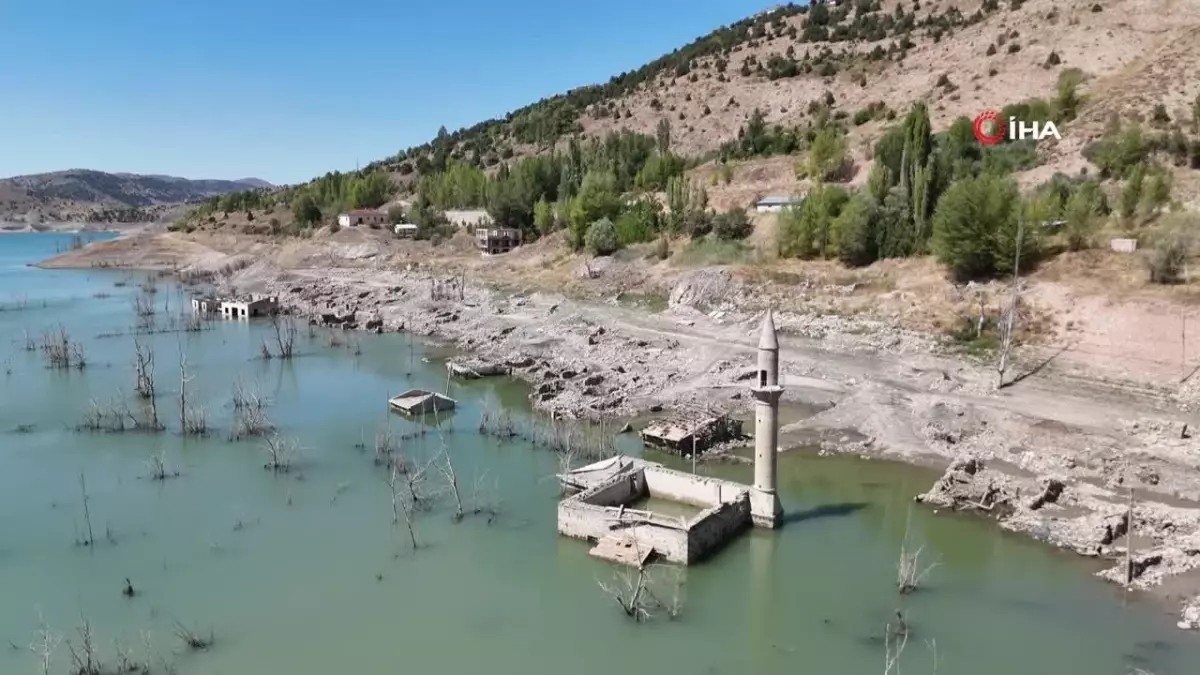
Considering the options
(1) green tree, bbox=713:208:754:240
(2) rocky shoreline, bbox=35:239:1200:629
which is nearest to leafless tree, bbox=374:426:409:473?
(2) rocky shoreline, bbox=35:239:1200:629

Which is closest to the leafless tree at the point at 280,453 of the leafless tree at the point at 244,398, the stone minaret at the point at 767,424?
the leafless tree at the point at 244,398

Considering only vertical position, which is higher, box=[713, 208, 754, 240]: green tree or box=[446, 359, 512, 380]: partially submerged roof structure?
box=[713, 208, 754, 240]: green tree

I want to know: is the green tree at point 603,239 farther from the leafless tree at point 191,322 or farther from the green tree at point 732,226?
the leafless tree at point 191,322

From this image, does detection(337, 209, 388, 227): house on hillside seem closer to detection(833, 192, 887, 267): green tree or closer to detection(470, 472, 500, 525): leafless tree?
detection(833, 192, 887, 267): green tree

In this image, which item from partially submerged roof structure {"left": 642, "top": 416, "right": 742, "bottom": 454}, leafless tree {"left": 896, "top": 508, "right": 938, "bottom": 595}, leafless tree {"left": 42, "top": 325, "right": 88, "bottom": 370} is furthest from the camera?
leafless tree {"left": 42, "top": 325, "right": 88, "bottom": 370}

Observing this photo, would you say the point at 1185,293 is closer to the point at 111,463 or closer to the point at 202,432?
the point at 202,432

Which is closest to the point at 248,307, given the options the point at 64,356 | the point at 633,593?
the point at 64,356

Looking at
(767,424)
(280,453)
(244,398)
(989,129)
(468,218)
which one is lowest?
(280,453)

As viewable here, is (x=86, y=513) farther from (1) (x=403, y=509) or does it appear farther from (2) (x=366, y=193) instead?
(2) (x=366, y=193)
